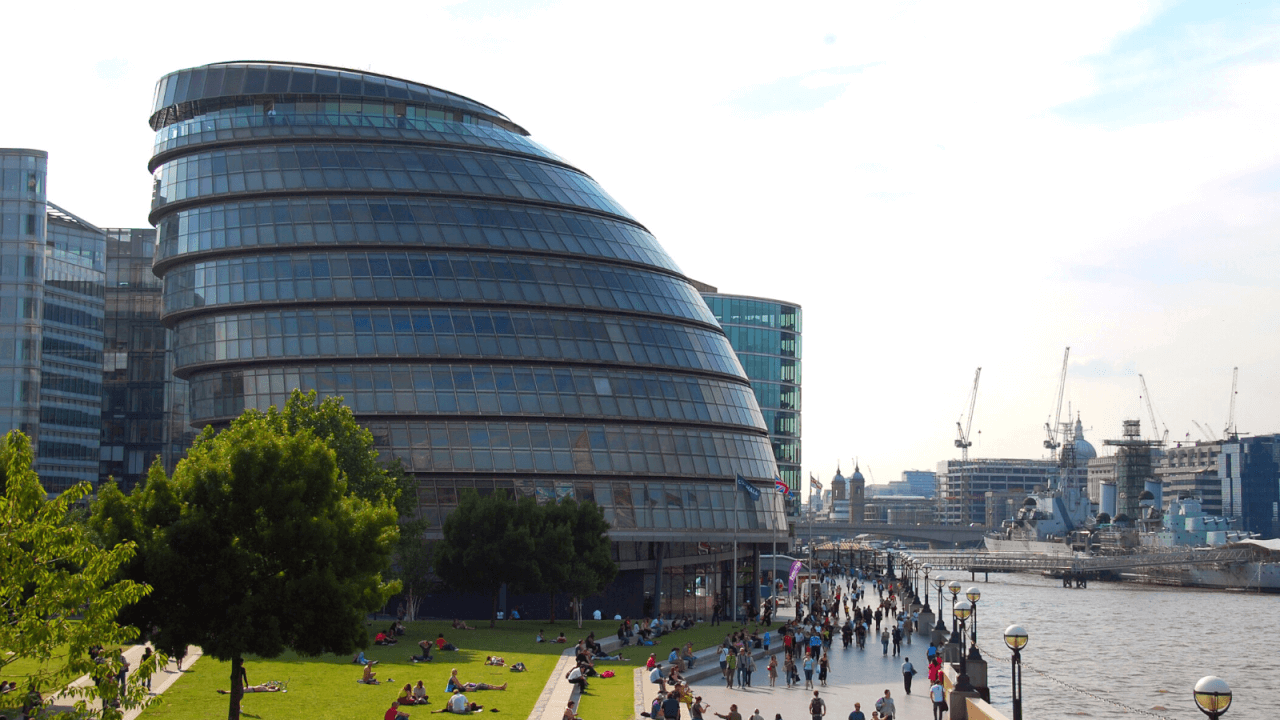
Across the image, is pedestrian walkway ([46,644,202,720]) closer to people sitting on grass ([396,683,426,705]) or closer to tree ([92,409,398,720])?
tree ([92,409,398,720])

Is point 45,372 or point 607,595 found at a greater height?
point 45,372

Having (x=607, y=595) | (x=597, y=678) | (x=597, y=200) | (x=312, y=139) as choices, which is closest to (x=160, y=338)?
(x=312, y=139)

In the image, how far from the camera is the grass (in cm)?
3706

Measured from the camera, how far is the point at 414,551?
6384 cm

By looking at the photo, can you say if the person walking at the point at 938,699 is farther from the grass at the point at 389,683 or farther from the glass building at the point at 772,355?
the glass building at the point at 772,355

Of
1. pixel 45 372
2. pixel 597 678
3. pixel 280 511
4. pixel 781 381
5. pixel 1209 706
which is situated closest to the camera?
pixel 1209 706

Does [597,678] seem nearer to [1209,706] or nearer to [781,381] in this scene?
[1209,706]

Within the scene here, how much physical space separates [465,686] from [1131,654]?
68082mm

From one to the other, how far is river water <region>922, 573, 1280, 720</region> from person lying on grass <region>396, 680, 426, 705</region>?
107ft

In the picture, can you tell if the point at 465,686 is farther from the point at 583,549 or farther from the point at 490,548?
the point at 583,549

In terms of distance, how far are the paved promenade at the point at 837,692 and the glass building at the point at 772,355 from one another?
101 metres

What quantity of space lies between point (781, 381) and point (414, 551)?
363 feet

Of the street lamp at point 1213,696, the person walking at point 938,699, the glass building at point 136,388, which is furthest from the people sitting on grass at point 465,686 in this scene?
the glass building at point 136,388

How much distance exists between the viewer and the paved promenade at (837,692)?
46250 millimetres
